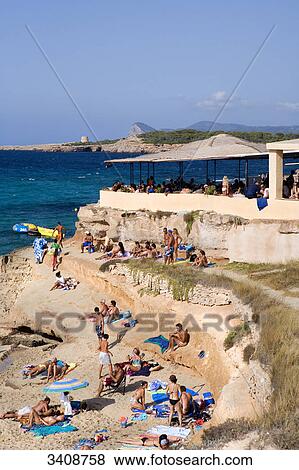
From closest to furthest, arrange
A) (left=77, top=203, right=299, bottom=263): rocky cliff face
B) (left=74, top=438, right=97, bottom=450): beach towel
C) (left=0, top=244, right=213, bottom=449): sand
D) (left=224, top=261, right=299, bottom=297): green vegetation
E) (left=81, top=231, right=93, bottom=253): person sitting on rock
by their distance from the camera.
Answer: (left=74, top=438, right=97, bottom=450): beach towel, (left=0, top=244, right=213, bottom=449): sand, (left=224, top=261, right=299, bottom=297): green vegetation, (left=77, top=203, right=299, bottom=263): rocky cliff face, (left=81, top=231, right=93, bottom=253): person sitting on rock

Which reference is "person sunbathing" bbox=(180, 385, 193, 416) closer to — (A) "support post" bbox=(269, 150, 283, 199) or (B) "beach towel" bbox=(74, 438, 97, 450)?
(B) "beach towel" bbox=(74, 438, 97, 450)

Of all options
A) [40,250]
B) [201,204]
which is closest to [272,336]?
[201,204]

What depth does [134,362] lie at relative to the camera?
1670 cm

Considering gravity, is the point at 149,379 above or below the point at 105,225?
below

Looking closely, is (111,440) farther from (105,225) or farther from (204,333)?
(105,225)

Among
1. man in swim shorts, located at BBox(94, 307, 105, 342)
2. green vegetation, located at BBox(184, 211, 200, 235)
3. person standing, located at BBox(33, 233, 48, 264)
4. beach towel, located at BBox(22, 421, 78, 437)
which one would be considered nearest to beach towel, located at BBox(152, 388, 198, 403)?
beach towel, located at BBox(22, 421, 78, 437)

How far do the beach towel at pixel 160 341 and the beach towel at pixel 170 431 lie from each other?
4321mm

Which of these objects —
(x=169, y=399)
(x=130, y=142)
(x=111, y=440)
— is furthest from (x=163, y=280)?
(x=130, y=142)

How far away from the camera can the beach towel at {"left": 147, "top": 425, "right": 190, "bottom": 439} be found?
12.7 meters

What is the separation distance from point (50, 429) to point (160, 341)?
5010 mm

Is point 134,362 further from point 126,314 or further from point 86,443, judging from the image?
point 86,443

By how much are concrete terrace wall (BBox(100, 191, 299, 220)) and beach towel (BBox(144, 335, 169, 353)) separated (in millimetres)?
6364

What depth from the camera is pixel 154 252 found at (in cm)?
2336
